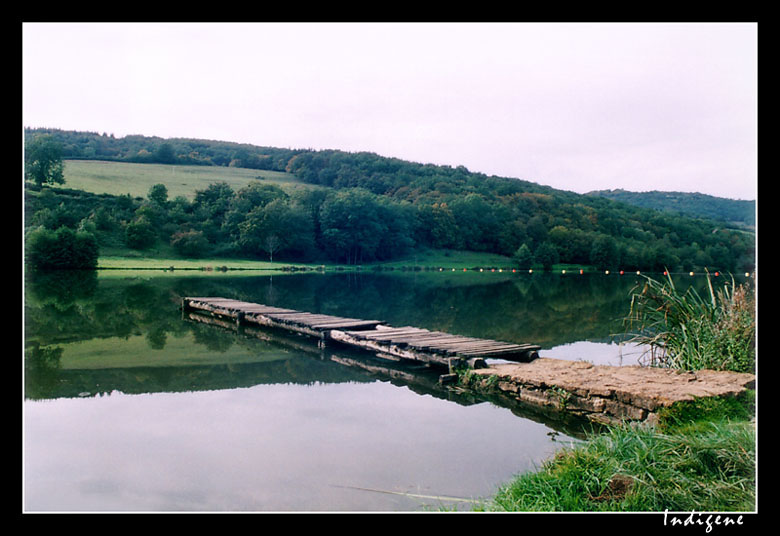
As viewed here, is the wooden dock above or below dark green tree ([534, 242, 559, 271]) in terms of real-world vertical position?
below

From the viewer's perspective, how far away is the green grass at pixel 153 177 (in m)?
57.0

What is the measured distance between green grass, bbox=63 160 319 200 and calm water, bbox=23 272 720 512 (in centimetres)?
4807

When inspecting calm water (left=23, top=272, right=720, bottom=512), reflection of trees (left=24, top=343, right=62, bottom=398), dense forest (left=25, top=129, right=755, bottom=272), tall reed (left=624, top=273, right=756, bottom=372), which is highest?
dense forest (left=25, top=129, right=755, bottom=272)

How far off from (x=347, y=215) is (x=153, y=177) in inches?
906

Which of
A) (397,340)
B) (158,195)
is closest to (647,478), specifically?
(397,340)

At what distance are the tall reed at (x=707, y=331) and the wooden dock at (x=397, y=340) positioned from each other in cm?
245

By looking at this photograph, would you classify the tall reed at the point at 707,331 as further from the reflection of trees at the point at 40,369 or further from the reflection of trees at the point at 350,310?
the reflection of trees at the point at 40,369

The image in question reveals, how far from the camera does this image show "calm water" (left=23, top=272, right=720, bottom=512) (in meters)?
4.93

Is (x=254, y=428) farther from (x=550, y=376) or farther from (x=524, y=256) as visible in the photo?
(x=524, y=256)

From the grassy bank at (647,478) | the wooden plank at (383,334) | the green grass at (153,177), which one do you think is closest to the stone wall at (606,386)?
the grassy bank at (647,478)

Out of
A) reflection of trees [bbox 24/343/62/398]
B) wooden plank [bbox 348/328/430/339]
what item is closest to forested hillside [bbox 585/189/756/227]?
wooden plank [bbox 348/328/430/339]

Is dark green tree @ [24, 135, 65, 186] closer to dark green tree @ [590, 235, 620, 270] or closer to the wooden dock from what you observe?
the wooden dock

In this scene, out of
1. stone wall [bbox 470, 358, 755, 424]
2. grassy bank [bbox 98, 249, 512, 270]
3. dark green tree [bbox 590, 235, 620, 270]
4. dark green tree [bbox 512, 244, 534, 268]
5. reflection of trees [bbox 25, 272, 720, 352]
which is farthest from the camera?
dark green tree [bbox 512, 244, 534, 268]
